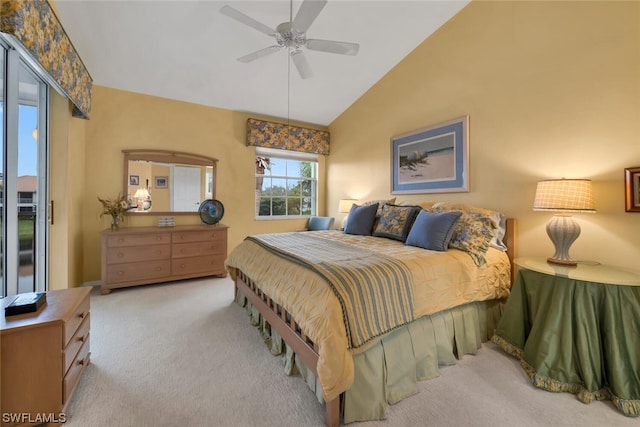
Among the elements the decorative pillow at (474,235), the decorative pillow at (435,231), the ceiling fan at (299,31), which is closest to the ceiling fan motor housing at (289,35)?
the ceiling fan at (299,31)

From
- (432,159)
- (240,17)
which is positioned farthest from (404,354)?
(240,17)

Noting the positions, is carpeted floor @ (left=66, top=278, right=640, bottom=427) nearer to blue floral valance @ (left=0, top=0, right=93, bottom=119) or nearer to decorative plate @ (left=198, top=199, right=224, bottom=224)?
decorative plate @ (left=198, top=199, right=224, bottom=224)

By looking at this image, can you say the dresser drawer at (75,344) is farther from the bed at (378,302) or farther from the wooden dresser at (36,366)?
the bed at (378,302)

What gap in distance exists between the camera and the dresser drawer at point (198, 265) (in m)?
3.51

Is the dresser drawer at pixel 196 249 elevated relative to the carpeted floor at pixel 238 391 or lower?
elevated

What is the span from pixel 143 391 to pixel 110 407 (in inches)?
6.4

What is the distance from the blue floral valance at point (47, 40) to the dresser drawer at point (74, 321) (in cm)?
162

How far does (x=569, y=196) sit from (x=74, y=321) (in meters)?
3.31

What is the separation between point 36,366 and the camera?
1261mm

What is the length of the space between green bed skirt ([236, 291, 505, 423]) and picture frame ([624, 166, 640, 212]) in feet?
3.67

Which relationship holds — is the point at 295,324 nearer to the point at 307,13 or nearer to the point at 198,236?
the point at 307,13

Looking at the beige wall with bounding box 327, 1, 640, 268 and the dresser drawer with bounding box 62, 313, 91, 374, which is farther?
the beige wall with bounding box 327, 1, 640, 268

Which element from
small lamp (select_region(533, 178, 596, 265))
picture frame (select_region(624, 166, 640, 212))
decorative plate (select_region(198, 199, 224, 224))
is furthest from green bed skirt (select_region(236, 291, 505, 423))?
decorative plate (select_region(198, 199, 224, 224))

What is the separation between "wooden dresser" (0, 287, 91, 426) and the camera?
3.96ft
